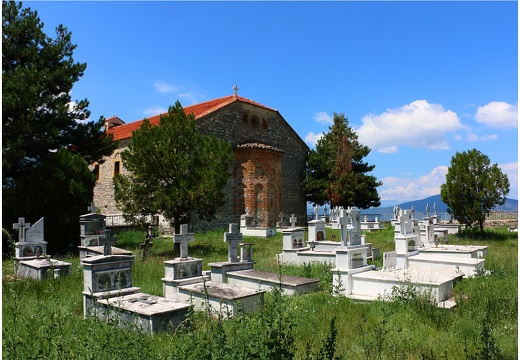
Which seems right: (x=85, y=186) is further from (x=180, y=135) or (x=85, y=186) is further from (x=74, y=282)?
(x=74, y=282)

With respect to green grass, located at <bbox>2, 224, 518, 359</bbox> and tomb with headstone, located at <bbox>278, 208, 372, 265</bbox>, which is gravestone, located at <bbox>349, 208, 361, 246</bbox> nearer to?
tomb with headstone, located at <bbox>278, 208, 372, 265</bbox>

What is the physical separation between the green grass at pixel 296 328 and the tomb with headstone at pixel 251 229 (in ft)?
36.0

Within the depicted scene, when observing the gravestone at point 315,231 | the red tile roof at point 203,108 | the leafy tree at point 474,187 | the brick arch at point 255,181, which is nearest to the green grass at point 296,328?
the gravestone at point 315,231

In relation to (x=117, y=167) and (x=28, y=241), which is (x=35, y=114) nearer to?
(x=28, y=241)

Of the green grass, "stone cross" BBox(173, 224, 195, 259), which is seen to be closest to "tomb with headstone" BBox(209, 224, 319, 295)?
the green grass

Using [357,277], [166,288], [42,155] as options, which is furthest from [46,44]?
[357,277]

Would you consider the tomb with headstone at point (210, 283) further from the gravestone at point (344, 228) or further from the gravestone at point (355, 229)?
the gravestone at point (355, 229)

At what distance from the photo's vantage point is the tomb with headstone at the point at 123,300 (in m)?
6.09

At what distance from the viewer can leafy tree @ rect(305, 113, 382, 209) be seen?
31.3 metres

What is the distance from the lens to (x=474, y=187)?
19203 mm

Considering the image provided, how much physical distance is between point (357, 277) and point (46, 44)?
1718 cm

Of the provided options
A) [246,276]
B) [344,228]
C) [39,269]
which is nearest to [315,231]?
[344,228]

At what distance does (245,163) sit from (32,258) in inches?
627

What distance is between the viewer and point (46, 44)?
17844mm
